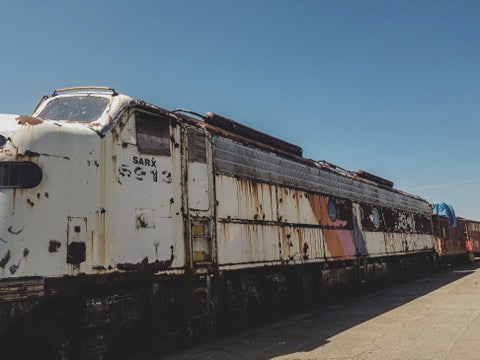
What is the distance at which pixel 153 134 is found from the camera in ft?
22.0

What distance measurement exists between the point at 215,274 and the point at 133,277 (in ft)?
6.00

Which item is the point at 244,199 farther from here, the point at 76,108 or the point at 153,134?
the point at 76,108

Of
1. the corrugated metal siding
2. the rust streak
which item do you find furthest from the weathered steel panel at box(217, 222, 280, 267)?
the rust streak

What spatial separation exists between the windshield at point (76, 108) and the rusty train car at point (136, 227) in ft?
0.08

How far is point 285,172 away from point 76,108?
5204 millimetres

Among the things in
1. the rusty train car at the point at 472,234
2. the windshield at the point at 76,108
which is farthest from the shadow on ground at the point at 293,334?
the rusty train car at the point at 472,234

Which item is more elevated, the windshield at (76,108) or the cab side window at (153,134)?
Answer: the windshield at (76,108)

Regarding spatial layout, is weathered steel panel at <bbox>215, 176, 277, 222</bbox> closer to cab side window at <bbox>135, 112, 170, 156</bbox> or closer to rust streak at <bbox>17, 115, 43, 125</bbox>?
cab side window at <bbox>135, 112, 170, 156</bbox>

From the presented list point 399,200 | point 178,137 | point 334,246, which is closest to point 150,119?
point 178,137

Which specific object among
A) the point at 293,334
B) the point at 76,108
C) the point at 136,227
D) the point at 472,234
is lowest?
the point at 293,334

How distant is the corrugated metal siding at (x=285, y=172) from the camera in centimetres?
843

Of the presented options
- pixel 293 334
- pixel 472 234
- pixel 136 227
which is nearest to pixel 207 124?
pixel 136 227

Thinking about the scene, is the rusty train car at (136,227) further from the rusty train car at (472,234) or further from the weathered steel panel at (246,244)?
the rusty train car at (472,234)

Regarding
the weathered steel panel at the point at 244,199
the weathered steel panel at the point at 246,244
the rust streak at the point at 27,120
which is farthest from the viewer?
the weathered steel panel at the point at 244,199
